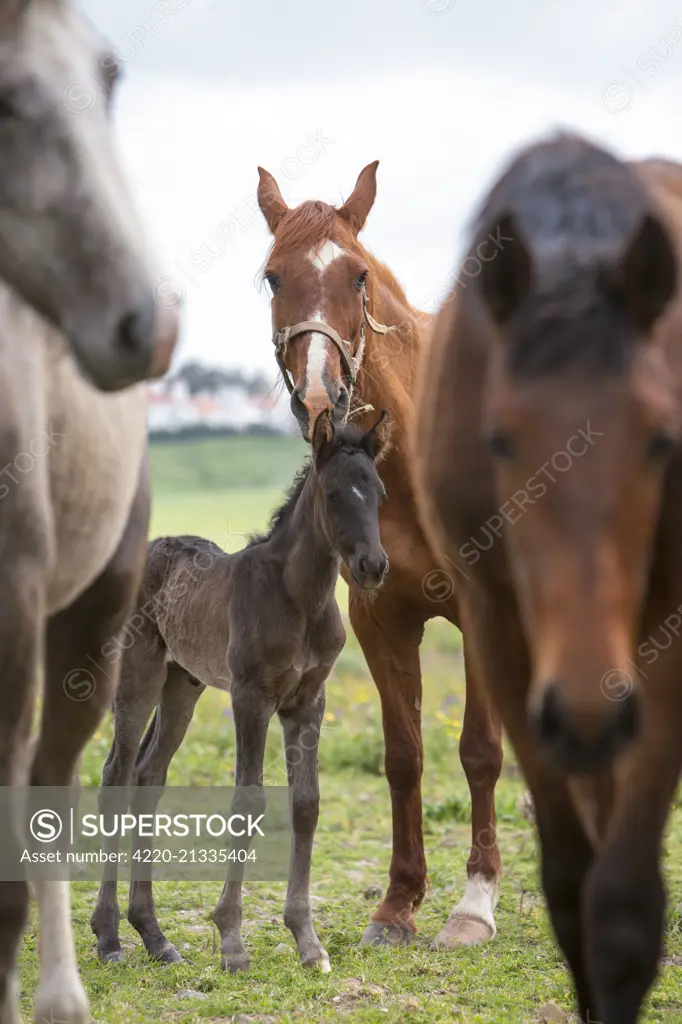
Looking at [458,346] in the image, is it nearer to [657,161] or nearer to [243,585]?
[657,161]

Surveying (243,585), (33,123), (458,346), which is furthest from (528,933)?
(33,123)

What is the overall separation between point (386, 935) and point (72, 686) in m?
2.73

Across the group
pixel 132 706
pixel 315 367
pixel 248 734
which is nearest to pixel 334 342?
pixel 315 367

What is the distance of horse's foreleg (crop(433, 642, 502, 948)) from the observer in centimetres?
570

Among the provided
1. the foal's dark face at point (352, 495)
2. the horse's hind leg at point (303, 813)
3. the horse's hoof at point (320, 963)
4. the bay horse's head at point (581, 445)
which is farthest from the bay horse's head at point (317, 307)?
the bay horse's head at point (581, 445)

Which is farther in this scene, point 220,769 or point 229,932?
point 220,769

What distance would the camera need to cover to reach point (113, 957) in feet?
17.5

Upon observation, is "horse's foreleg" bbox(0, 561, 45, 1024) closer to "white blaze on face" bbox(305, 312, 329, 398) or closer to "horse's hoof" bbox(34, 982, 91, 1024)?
"horse's hoof" bbox(34, 982, 91, 1024)

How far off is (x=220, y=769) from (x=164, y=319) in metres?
7.07

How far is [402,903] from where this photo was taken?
5.82 metres

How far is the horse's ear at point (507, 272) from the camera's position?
2605 millimetres

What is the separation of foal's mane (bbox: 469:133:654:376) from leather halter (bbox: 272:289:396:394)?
2.22 m

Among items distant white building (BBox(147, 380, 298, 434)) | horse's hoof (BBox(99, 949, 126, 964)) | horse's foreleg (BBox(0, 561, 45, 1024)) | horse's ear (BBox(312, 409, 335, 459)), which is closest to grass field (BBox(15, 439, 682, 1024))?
horse's hoof (BBox(99, 949, 126, 964))

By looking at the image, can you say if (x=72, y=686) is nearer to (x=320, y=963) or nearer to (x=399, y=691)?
(x=320, y=963)
